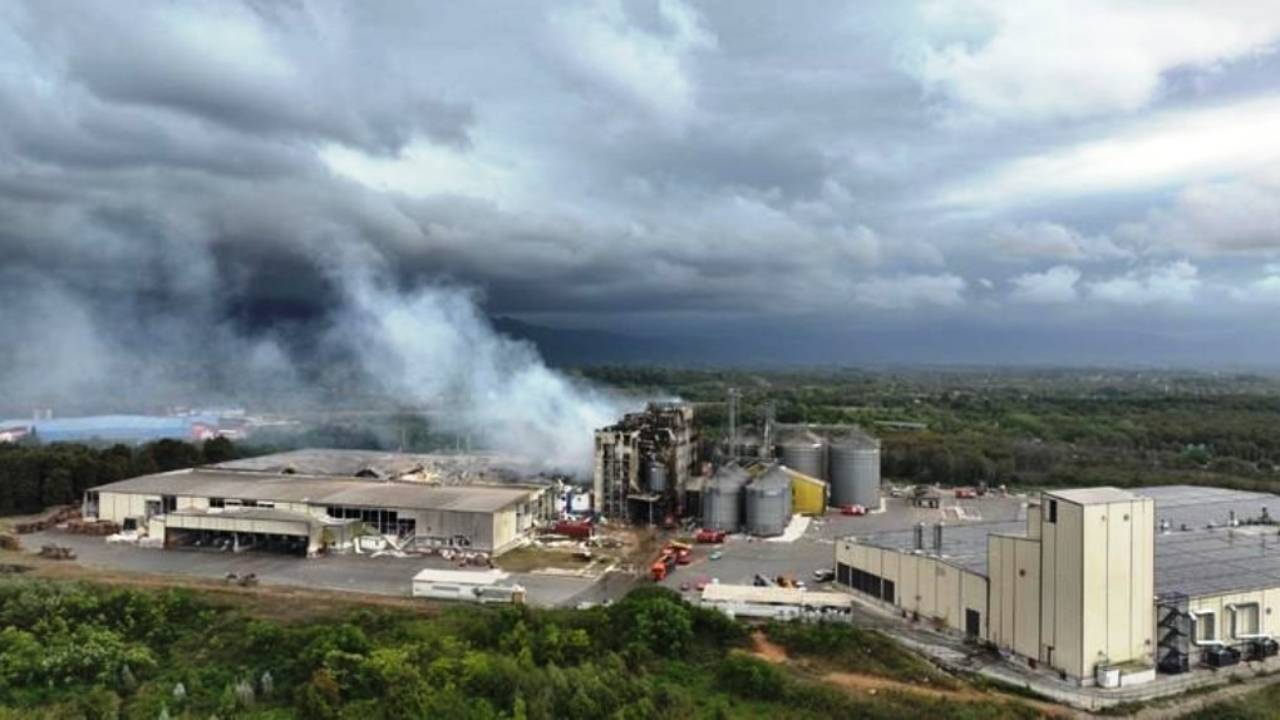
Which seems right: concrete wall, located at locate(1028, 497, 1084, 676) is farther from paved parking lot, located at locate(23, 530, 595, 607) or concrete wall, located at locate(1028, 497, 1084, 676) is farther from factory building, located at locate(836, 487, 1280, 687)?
paved parking lot, located at locate(23, 530, 595, 607)

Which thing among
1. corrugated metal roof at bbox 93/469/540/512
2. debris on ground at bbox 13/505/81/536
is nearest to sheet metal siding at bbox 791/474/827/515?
corrugated metal roof at bbox 93/469/540/512

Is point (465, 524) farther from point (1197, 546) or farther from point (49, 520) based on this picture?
point (1197, 546)

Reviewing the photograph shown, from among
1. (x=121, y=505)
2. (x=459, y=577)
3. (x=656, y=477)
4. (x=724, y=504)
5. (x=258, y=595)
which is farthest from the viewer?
(x=656, y=477)

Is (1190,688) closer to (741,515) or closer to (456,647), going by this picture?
(456,647)

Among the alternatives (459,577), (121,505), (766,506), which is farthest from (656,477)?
(121,505)

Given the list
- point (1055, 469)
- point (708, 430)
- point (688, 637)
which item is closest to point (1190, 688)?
point (688, 637)
